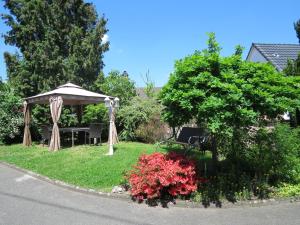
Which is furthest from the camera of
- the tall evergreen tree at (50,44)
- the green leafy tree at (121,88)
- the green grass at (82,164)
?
the tall evergreen tree at (50,44)

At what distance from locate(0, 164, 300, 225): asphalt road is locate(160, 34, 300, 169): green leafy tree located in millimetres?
1651

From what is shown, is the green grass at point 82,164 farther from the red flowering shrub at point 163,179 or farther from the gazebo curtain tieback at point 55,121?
the red flowering shrub at point 163,179

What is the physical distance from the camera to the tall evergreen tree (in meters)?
22.7

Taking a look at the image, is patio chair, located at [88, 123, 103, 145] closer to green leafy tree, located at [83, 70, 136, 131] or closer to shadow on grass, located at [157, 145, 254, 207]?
green leafy tree, located at [83, 70, 136, 131]

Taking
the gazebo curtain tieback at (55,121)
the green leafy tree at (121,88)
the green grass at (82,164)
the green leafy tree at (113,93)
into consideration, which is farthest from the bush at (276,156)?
the green leafy tree at (121,88)

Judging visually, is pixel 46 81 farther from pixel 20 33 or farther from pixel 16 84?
pixel 20 33

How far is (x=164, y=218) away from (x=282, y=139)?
3.64 metres

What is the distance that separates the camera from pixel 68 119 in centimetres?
2047

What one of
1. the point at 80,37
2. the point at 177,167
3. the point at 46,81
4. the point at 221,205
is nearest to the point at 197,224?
the point at 221,205

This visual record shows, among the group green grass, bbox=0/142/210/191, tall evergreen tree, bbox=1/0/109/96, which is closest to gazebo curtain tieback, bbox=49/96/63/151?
green grass, bbox=0/142/210/191

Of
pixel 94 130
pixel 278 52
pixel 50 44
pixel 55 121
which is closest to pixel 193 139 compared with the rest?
pixel 94 130

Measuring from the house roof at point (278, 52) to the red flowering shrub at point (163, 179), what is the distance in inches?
658

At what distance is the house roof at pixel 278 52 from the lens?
71.8ft

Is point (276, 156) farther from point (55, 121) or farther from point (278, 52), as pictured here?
point (278, 52)
